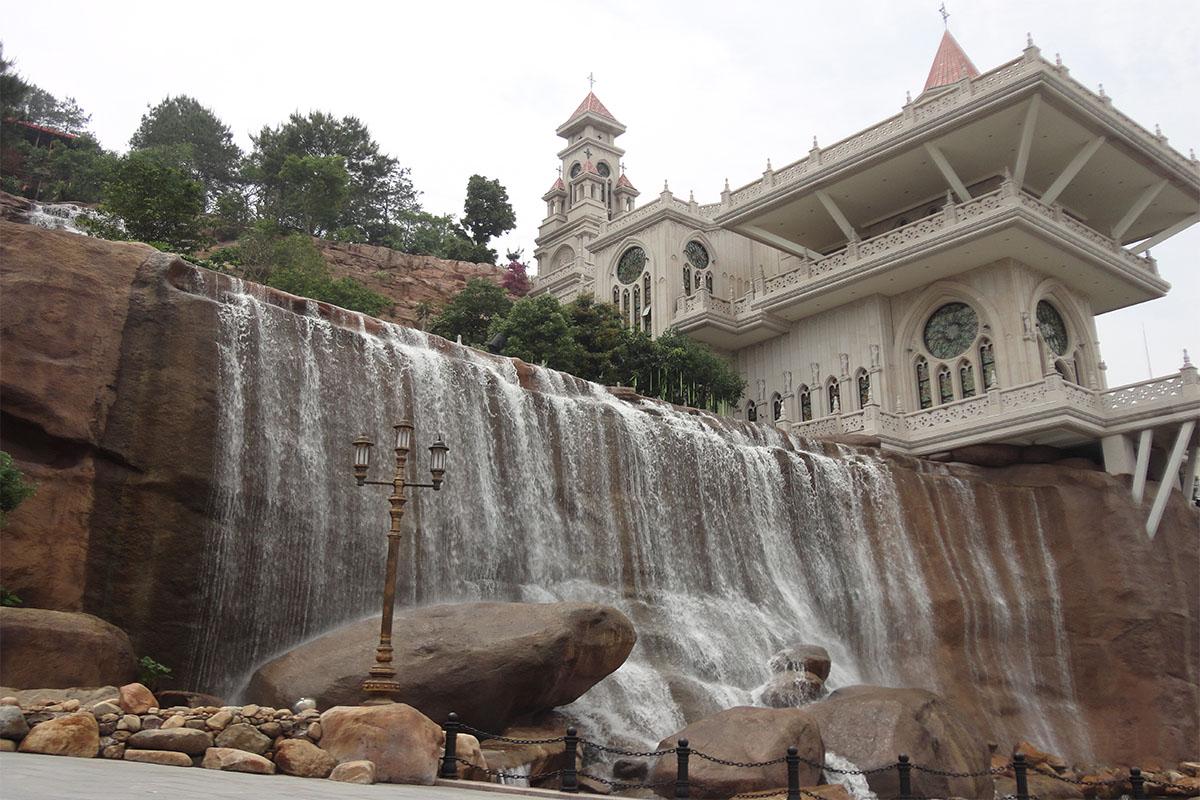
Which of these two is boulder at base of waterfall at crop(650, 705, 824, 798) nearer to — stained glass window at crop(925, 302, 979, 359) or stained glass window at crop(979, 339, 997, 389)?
stained glass window at crop(979, 339, 997, 389)

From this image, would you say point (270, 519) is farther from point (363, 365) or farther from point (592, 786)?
point (592, 786)

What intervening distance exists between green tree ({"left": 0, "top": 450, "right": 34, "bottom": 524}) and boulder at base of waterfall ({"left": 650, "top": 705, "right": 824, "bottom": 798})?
885cm

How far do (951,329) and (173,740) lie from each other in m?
29.6

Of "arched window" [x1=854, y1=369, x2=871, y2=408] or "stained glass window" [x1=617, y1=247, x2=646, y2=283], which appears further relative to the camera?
"stained glass window" [x1=617, y1=247, x2=646, y2=283]

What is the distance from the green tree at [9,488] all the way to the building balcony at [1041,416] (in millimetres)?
22493

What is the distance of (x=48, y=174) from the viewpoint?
54719 mm

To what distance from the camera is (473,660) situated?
1421cm

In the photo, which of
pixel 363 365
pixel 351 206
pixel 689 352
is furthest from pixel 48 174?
pixel 363 365

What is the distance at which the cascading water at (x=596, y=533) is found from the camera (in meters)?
16.4

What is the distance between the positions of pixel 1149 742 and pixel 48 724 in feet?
80.1

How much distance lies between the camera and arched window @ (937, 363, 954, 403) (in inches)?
1348

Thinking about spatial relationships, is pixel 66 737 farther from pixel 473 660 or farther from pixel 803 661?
pixel 803 661

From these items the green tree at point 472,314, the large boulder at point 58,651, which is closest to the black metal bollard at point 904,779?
the large boulder at point 58,651

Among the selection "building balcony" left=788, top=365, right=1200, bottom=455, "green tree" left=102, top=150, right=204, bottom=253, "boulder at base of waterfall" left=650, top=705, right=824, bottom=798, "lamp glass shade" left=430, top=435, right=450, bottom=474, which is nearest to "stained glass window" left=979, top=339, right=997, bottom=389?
"building balcony" left=788, top=365, right=1200, bottom=455
